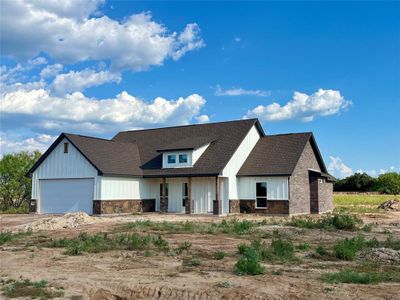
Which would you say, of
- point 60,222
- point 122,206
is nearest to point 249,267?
point 60,222

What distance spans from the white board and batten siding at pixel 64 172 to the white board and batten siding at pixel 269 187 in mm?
9733

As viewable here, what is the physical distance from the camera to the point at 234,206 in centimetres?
3167

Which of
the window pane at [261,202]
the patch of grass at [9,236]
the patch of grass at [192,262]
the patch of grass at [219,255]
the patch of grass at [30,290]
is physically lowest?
the patch of grass at [30,290]

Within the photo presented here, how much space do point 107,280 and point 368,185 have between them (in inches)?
2862

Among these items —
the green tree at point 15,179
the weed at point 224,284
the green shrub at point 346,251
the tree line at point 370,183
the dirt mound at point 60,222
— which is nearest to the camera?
the weed at point 224,284

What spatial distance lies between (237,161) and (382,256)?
20.3 meters

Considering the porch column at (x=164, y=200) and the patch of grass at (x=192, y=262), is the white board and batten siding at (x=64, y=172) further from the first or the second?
the patch of grass at (x=192, y=262)

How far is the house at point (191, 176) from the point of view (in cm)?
3070

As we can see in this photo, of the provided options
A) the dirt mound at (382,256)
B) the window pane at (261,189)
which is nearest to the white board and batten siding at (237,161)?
the window pane at (261,189)

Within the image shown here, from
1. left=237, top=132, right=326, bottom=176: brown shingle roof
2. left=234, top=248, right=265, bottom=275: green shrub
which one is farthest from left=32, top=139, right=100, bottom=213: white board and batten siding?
left=234, top=248, right=265, bottom=275: green shrub

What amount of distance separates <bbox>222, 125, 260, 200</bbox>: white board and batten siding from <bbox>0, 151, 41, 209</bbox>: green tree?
16.4 metres

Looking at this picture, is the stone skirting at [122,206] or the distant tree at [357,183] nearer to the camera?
the stone skirting at [122,206]

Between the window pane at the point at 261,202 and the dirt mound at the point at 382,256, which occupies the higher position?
the window pane at the point at 261,202

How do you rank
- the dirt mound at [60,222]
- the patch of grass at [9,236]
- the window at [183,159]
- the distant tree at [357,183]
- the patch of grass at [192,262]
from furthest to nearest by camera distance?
the distant tree at [357,183], the window at [183,159], the dirt mound at [60,222], the patch of grass at [9,236], the patch of grass at [192,262]
